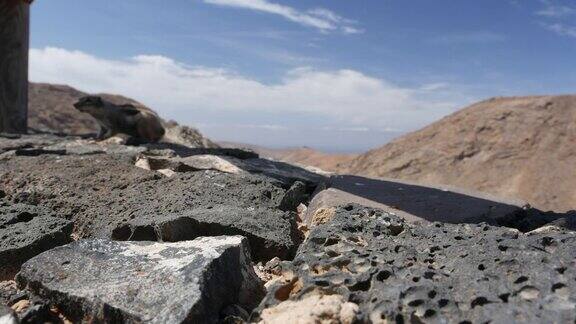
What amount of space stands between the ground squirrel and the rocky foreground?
4.08m

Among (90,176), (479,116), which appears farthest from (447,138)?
(90,176)

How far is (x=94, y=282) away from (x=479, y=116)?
21.9 m

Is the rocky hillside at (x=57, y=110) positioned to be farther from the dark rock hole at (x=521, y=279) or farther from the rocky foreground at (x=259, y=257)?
the dark rock hole at (x=521, y=279)

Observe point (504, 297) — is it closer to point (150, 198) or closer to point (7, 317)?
point (7, 317)

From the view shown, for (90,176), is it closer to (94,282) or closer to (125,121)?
(94,282)

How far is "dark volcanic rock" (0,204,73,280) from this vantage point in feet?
8.12

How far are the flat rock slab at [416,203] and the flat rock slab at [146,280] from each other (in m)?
1.02

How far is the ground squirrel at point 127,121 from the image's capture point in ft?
24.8

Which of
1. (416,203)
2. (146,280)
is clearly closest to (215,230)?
(146,280)

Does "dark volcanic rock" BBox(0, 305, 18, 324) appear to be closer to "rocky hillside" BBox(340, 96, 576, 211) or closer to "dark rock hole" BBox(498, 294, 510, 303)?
"dark rock hole" BBox(498, 294, 510, 303)

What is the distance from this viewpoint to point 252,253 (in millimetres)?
2643

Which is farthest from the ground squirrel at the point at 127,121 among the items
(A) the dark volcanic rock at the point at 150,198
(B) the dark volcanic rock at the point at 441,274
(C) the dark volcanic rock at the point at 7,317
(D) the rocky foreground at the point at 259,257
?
(C) the dark volcanic rock at the point at 7,317

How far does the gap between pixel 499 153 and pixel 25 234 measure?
18899 millimetres

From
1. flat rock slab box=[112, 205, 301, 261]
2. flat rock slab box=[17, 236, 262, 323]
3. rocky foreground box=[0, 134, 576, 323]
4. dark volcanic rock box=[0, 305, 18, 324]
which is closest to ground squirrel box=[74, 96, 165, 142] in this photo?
rocky foreground box=[0, 134, 576, 323]
